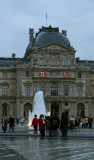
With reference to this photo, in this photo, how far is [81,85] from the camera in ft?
270

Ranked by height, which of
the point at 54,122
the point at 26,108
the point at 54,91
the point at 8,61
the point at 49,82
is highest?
the point at 8,61

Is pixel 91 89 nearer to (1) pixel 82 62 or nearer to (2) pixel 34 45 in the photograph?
(1) pixel 82 62

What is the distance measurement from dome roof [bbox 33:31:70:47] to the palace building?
83cm

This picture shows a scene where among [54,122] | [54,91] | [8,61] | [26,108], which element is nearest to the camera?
[54,122]

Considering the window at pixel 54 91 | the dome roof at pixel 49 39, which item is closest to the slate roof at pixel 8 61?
the dome roof at pixel 49 39

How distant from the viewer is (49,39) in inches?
3334

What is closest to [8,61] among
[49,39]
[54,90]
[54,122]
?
[49,39]

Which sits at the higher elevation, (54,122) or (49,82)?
(49,82)

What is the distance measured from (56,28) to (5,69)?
56.3 ft

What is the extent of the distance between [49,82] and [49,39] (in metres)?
11.1

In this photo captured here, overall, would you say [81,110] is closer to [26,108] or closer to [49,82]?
[49,82]

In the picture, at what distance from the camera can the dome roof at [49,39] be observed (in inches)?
3319

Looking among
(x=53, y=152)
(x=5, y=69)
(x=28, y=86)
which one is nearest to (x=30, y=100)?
(x=28, y=86)

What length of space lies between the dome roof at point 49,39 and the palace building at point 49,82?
2.73 ft
